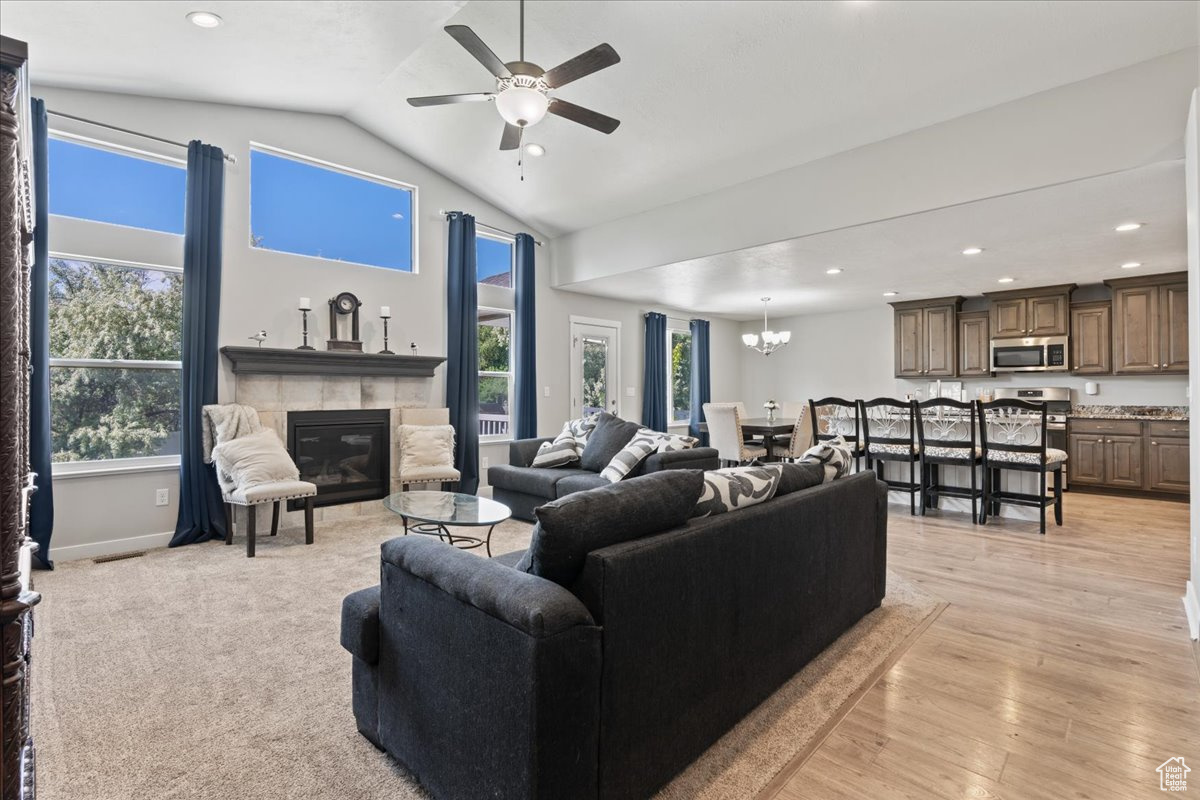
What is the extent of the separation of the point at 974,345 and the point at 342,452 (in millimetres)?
7668

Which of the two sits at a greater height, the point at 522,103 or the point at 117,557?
the point at 522,103

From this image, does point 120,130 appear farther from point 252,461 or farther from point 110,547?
point 110,547

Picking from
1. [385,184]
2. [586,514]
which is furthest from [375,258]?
[586,514]

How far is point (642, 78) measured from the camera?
4.18 meters

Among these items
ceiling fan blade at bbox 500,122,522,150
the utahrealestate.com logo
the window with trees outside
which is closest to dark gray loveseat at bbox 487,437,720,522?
ceiling fan blade at bbox 500,122,522,150

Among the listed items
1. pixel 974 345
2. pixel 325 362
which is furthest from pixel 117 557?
pixel 974 345

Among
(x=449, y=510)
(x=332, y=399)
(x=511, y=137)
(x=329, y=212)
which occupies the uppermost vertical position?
(x=329, y=212)

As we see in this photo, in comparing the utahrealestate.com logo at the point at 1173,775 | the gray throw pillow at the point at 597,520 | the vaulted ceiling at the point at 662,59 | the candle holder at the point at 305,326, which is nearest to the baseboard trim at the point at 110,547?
the candle holder at the point at 305,326

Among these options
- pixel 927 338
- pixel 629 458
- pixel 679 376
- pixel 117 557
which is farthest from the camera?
pixel 679 376

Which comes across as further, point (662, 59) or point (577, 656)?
point (662, 59)

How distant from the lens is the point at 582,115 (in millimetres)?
3223

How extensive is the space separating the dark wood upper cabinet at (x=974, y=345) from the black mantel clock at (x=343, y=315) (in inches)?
290

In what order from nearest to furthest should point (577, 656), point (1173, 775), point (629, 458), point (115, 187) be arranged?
point (577, 656) → point (1173, 775) → point (115, 187) → point (629, 458)

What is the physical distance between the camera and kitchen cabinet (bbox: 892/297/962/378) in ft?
25.3
